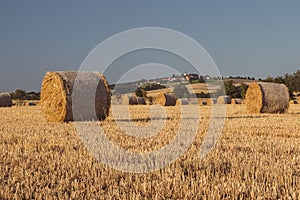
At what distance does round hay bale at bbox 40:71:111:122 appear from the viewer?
11562 millimetres

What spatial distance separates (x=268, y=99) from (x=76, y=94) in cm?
901

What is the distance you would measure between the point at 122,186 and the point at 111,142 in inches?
112

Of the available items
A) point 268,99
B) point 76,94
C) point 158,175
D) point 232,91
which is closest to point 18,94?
point 232,91

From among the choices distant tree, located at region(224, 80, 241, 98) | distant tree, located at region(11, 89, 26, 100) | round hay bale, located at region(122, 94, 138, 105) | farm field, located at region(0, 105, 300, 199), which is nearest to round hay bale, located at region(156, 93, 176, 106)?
round hay bale, located at region(122, 94, 138, 105)

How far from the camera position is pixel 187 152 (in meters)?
5.40

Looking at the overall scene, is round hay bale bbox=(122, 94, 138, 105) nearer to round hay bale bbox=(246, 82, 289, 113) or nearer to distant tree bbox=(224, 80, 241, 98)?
distant tree bbox=(224, 80, 241, 98)

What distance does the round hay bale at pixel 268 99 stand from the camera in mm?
16531

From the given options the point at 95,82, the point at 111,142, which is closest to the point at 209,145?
the point at 111,142

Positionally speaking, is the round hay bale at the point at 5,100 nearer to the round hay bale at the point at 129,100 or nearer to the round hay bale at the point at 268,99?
the round hay bale at the point at 129,100

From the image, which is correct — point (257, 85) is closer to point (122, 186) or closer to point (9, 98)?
point (122, 186)

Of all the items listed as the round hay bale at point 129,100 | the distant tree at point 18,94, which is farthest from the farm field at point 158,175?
the distant tree at point 18,94

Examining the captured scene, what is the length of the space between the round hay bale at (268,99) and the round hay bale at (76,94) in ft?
24.8

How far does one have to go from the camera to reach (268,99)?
16578 mm

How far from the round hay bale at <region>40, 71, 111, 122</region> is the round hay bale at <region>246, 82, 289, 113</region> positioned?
24.8 ft
